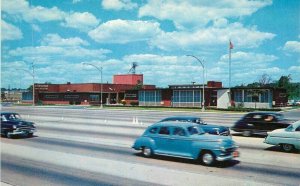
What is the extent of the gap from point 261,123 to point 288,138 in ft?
16.8

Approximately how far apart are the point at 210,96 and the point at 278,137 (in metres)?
49.8

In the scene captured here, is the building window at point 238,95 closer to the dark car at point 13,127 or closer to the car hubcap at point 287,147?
the dark car at point 13,127

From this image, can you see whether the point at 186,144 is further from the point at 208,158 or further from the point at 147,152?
the point at 147,152

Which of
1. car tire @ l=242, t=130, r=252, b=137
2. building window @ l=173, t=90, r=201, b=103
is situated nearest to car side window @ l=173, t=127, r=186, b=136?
car tire @ l=242, t=130, r=252, b=137

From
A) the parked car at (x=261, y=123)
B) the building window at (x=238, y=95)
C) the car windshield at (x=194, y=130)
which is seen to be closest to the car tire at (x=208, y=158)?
the car windshield at (x=194, y=130)

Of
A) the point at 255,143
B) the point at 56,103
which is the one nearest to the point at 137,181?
the point at 255,143

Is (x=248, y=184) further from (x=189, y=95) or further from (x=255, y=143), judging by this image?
(x=189, y=95)

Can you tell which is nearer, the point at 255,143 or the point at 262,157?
the point at 262,157

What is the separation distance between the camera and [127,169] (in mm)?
12367

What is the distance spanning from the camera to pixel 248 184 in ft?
33.6

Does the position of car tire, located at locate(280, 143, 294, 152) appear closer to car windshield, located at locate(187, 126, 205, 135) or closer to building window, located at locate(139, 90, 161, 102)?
A: car windshield, located at locate(187, 126, 205, 135)

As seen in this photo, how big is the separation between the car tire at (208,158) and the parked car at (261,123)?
8.51 metres

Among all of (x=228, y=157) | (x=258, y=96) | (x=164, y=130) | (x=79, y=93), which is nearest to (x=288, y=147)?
(x=228, y=157)

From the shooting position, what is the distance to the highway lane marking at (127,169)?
10.6 metres
